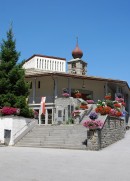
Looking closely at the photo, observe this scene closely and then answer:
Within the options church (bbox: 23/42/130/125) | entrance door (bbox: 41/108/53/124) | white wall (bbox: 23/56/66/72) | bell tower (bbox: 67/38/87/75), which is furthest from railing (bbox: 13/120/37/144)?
bell tower (bbox: 67/38/87/75)

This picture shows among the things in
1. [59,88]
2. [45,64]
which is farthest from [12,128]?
[45,64]

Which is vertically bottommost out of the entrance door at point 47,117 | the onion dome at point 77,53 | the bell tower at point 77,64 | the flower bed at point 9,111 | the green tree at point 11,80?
the entrance door at point 47,117

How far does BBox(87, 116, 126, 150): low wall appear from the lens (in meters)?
17.5

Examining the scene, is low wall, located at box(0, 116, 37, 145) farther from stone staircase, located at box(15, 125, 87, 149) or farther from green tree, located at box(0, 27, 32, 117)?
green tree, located at box(0, 27, 32, 117)

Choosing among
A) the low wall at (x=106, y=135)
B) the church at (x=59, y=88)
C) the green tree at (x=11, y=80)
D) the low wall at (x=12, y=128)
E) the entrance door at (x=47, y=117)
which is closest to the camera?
the low wall at (x=106, y=135)

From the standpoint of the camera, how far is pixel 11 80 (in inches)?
960

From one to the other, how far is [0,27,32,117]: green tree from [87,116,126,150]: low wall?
22.9ft

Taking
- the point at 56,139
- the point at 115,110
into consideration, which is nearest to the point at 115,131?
the point at 115,110

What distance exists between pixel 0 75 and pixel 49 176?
16.6 meters

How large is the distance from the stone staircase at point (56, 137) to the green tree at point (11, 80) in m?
2.51

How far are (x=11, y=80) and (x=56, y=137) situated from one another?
22.4 feet

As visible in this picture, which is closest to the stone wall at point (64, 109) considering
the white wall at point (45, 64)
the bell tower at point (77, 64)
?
the white wall at point (45, 64)

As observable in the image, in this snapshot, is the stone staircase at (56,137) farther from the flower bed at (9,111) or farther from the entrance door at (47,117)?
the entrance door at (47,117)

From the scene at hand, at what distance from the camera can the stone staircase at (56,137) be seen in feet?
61.9
